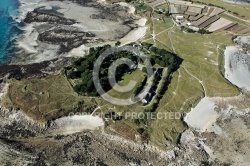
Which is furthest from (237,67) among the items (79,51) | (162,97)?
(79,51)

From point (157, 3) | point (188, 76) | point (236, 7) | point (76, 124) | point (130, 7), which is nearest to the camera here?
point (76, 124)

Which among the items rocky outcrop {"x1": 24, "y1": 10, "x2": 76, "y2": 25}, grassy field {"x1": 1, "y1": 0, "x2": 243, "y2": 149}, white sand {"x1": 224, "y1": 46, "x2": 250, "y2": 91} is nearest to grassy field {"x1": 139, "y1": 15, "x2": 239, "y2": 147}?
grassy field {"x1": 1, "y1": 0, "x2": 243, "y2": 149}

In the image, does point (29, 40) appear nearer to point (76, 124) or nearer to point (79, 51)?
point (79, 51)

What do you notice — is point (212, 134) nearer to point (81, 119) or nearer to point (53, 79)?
point (81, 119)

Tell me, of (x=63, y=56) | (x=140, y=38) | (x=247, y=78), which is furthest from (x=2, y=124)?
(x=247, y=78)

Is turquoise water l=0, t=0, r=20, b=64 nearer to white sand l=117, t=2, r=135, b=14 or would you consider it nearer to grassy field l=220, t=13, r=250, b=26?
white sand l=117, t=2, r=135, b=14
